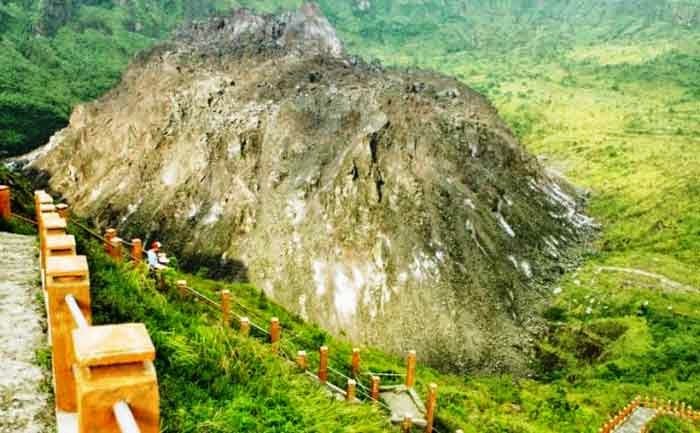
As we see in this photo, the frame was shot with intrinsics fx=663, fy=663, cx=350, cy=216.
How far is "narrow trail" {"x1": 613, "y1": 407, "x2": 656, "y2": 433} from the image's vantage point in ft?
94.5

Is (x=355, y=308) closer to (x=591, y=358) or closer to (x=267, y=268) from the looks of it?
(x=267, y=268)

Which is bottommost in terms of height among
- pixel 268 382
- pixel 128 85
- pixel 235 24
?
pixel 268 382

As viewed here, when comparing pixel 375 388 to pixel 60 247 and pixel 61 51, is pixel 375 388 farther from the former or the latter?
pixel 61 51

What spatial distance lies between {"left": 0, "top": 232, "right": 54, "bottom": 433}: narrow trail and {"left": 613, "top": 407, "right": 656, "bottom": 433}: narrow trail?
25.4 meters

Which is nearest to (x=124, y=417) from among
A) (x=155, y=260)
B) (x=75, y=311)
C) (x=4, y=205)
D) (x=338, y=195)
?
(x=75, y=311)

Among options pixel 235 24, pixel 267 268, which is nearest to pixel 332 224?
pixel 267 268

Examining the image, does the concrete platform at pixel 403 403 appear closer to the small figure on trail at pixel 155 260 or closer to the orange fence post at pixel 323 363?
the orange fence post at pixel 323 363

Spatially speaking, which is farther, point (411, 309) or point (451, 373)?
point (411, 309)

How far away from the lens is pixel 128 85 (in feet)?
230


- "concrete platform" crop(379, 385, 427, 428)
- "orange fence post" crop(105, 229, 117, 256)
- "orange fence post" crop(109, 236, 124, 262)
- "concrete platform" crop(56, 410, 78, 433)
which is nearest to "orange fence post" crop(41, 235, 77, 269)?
"concrete platform" crop(56, 410, 78, 433)

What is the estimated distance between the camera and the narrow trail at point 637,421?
28.8 meters

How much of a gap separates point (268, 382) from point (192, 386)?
55.4 inches

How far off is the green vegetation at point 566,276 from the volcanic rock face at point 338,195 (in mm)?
3937

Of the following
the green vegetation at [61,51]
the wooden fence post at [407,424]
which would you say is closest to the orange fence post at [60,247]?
the wooden fence post at [407,424]
